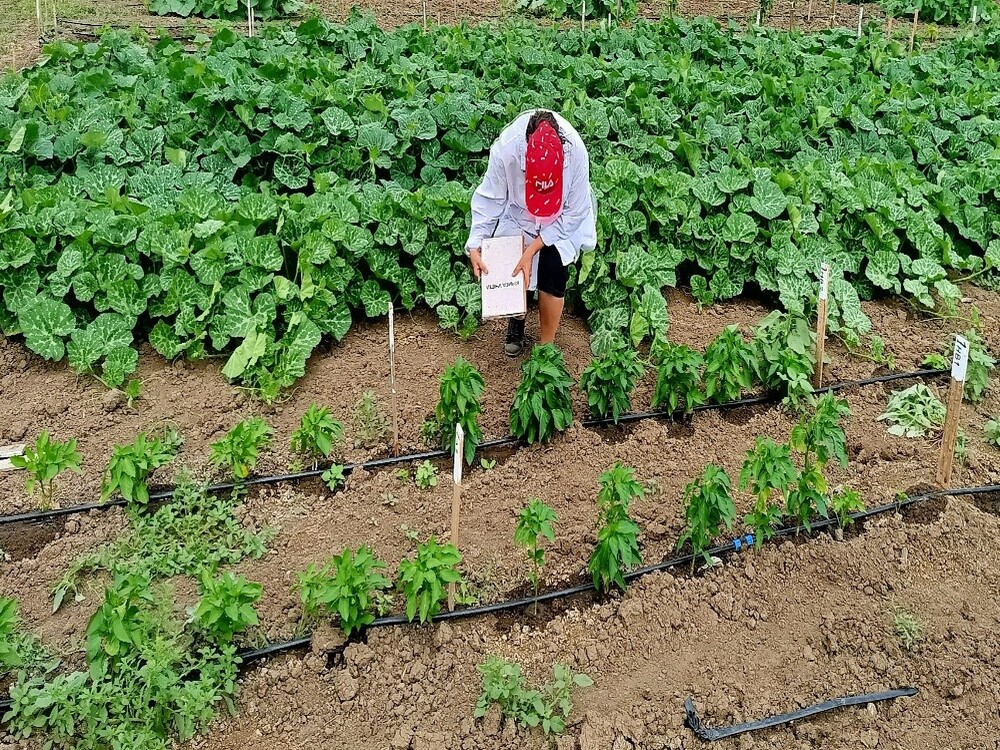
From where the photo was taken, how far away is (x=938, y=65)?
353 inches

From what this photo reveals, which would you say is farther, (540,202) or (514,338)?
(514,338)

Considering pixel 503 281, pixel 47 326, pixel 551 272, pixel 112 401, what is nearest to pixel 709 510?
pixel 503 281

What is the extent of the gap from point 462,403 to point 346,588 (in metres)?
1.14

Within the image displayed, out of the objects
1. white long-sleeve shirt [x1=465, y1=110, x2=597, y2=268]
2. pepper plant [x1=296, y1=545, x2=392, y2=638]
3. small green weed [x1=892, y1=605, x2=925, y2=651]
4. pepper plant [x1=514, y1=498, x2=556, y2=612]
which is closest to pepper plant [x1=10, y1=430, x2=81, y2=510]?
pepper plant [x1=296, y1=545, x2=392, y2=638]

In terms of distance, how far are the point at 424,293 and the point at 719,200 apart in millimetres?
1987

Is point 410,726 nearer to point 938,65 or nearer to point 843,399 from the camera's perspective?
point 843,399

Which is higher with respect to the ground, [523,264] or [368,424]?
[523,264]

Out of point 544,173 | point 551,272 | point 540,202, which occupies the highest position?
point 544,173

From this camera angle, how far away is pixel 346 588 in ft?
11.2

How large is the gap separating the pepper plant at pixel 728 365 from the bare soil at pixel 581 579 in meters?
0.20

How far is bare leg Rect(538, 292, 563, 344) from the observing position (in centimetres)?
496

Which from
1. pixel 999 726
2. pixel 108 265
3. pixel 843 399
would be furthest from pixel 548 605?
pixel 108 265

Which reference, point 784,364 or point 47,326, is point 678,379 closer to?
point 784,364

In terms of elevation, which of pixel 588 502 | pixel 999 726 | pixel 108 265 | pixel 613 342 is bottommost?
pixel 999 726
